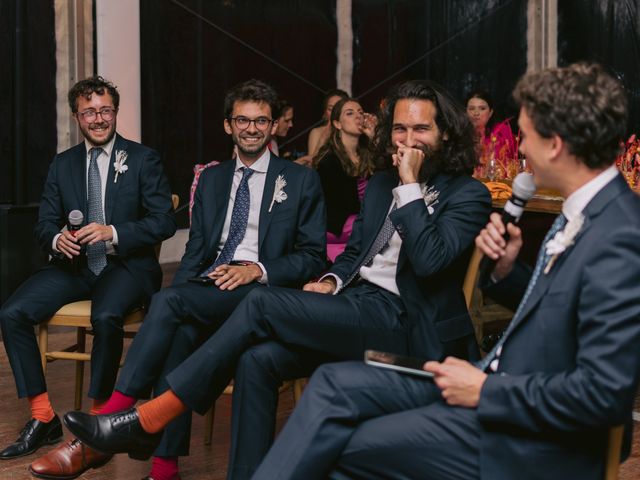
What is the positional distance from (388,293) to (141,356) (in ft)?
2.82

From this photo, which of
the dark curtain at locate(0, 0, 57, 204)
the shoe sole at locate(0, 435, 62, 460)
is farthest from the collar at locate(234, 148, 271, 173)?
the dark curtain at locate(0, 0, 57, 204)

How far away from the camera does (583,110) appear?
193 centimetres

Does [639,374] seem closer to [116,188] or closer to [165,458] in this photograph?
[165,458]

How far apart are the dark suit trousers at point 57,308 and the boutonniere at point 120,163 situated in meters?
0.45

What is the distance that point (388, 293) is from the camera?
3078 mm

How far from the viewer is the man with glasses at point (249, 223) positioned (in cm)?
345

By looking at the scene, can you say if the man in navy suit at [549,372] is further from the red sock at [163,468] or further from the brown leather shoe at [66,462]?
the brown leather shoe at [66,462]

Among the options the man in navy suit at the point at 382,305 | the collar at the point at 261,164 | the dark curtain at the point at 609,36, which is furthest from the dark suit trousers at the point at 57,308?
the dark curtain at the point at 609,36

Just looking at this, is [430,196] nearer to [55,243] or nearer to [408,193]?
[408,193]

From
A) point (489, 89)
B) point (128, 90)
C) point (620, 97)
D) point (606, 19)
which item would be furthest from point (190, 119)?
point (620, 97)

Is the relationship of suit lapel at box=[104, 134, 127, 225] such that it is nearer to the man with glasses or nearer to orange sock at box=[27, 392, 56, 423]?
the man with glasses

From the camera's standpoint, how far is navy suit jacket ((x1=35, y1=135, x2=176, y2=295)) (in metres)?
4.03

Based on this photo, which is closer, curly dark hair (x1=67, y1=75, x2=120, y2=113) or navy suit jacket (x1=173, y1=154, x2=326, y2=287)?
navy suit jacket (x1=173, y1=154, x2=326, y2=287)

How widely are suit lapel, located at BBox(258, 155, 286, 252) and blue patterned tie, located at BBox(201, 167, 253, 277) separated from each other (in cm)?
7
